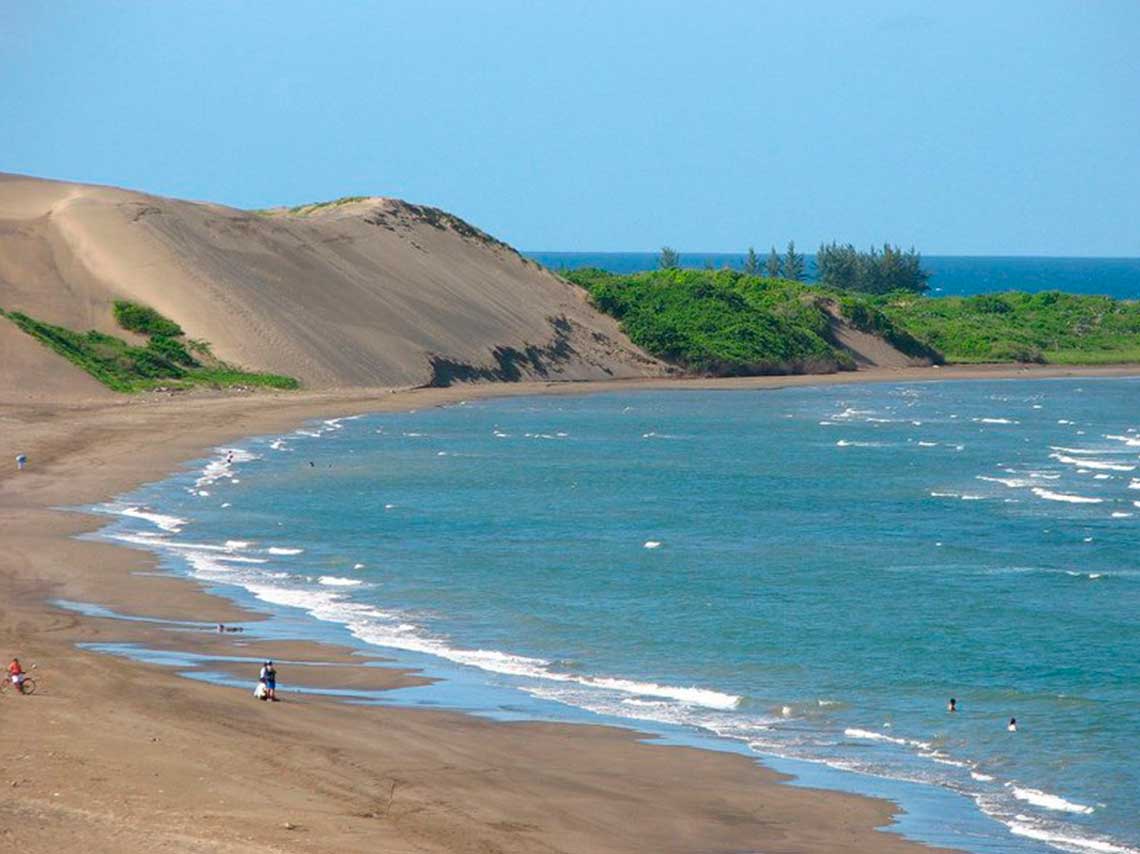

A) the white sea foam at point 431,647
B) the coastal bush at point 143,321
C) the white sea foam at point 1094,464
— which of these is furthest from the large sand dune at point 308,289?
the white sea foam at point 431,647

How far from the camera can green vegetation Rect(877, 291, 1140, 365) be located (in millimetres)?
118375

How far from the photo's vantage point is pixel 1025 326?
12875 centimetres

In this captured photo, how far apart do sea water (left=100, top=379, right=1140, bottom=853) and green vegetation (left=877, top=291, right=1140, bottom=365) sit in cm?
A: 5155

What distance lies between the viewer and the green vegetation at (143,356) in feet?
242

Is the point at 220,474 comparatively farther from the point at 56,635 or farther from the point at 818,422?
the point at 818,422

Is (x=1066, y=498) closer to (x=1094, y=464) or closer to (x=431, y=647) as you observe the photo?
(x=1094, y=464)

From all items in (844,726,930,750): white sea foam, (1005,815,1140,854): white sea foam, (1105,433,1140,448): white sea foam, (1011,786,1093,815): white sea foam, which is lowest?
(1005,815,1140,854): white sea foam

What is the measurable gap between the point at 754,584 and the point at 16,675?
16.2 meters

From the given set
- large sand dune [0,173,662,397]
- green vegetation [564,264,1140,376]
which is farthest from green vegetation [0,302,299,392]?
green vegetation [564,264,1140,376]

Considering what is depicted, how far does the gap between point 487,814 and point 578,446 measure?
4365cm

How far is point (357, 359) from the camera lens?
8594 cm

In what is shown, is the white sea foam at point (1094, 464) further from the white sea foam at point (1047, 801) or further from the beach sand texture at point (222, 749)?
the white sea foam at point (1047, 801)

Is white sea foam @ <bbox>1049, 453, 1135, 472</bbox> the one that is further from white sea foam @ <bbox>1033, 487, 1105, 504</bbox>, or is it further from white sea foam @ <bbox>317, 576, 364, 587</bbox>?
white sea foam @ <bbox>317, 576, 364, 587</bbox>

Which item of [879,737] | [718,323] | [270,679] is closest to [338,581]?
[270,679]
